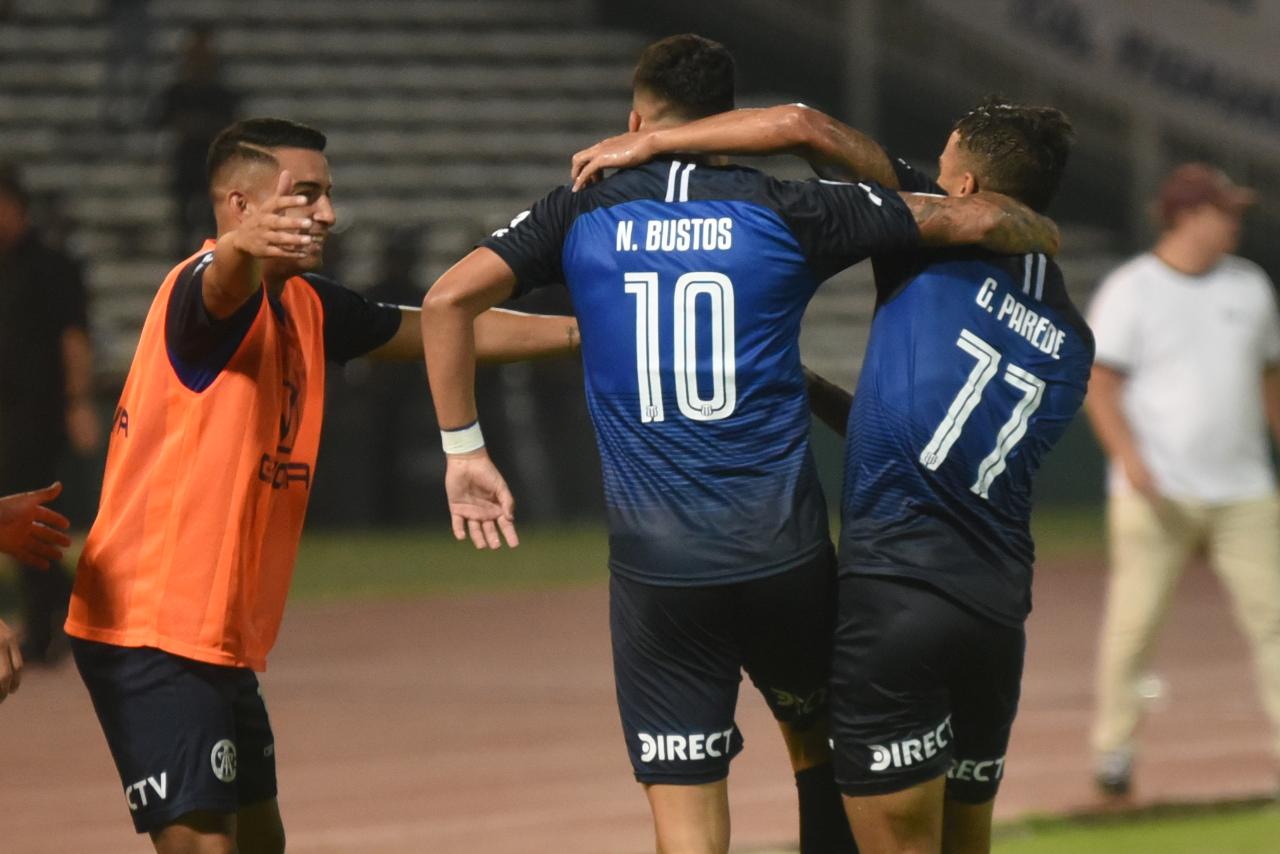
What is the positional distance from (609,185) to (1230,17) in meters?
19.4

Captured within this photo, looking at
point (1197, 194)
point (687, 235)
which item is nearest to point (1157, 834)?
point (1197, 194)

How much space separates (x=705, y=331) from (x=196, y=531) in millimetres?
1281

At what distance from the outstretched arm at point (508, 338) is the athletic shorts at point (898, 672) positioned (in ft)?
3.69

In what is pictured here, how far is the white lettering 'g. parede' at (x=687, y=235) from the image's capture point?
16.2 ft

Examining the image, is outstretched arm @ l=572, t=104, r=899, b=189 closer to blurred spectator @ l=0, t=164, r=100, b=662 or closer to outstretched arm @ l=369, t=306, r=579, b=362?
outstretched arm @ l=369, t=306, r=579, b=362

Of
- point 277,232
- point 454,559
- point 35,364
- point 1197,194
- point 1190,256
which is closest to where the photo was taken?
point 277,232

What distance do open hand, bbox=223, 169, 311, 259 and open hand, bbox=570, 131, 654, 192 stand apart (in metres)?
0.70

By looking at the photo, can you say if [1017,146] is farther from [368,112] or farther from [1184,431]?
[368,112]

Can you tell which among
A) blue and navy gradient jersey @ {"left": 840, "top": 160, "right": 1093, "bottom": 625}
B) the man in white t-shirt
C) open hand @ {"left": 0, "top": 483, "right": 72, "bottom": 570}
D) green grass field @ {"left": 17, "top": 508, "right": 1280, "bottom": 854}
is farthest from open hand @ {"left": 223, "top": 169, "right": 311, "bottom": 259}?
green grass field @ {"left": 17, "top": 508, "right": 1280, "bottom": 854}

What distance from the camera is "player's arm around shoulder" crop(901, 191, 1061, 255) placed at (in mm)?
4949

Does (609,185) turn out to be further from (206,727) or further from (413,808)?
(413,808)

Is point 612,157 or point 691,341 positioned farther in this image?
point 612,157

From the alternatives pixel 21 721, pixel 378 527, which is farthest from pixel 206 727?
pixel 378 527

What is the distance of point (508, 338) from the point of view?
5.73 metres
